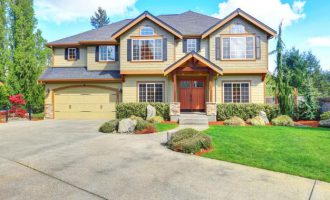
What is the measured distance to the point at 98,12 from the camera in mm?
66688

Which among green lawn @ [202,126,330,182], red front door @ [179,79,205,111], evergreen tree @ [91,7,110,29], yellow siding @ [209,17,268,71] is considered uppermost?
evergreen tree @ [91,7,110,29]

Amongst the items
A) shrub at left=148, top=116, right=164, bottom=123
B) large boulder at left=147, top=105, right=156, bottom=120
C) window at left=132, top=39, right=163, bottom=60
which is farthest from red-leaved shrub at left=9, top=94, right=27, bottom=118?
shrub at left=148, top=116, right=164, bottom=123

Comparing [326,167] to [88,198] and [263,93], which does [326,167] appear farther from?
[263,93]

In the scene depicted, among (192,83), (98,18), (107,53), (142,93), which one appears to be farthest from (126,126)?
(98,18)

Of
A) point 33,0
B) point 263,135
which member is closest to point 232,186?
point 263,135

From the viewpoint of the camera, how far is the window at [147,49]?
16312 millimetres

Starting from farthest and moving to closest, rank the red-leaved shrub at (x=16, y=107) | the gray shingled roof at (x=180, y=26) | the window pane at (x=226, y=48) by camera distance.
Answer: the gray shingled roof at (x=180, y=26), the red-leaved shrub at (x=16, y=107), the window pane at (x=226, y=48)

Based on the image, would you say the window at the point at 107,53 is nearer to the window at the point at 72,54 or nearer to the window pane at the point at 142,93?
the window at the point at 72,54

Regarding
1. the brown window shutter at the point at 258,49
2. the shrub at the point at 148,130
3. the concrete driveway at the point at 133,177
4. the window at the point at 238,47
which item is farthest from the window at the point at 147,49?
the concrete driveway at the point at 133,177

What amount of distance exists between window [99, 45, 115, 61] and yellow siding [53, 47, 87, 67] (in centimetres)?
176

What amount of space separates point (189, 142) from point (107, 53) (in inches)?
535

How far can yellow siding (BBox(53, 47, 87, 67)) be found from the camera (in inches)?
738

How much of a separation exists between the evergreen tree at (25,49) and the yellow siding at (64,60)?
330cm

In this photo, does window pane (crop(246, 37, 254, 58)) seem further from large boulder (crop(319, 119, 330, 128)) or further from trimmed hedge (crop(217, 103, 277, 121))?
large boulder (crop(319, 119, 330, 128))
